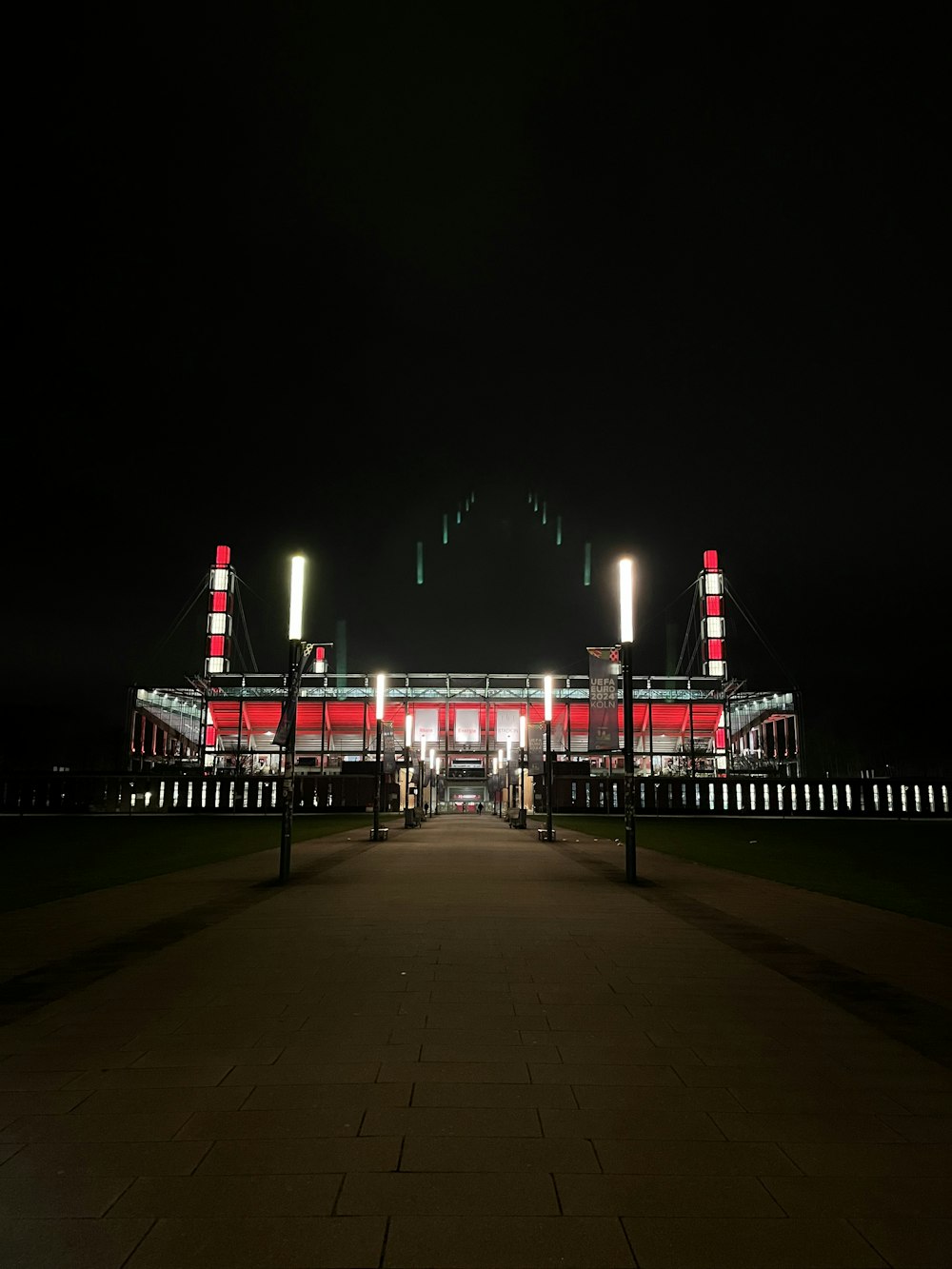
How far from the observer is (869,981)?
29.2 ft

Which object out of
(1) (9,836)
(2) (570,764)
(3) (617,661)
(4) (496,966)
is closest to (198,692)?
(2) (570,764)

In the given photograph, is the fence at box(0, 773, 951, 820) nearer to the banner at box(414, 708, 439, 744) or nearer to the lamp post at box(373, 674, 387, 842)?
the lamp post at box(373, 674, 387, 842)

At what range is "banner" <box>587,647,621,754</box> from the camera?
18734 millimetres

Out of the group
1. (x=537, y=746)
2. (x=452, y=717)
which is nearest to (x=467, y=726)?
(x=452, y=717)

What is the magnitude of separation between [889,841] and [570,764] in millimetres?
32153

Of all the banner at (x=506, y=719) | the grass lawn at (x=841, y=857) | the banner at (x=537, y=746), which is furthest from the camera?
the banner at (x=506, y=719)

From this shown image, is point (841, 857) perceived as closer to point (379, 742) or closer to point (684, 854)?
point (684, 854)

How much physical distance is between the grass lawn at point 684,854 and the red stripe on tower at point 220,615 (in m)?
60.3

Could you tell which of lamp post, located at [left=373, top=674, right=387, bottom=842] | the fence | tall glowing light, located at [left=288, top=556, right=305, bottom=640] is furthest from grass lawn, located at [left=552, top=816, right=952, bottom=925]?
the fence

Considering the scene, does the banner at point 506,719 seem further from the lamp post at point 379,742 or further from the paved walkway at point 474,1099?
the paved walkway at point 474,1099

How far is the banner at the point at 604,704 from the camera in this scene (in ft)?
61.5

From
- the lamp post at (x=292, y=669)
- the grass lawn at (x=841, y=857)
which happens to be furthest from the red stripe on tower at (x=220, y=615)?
the lamp post at (x=292, y=669)

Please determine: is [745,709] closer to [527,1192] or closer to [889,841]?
[889,841]

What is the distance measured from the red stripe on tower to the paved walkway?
9790 centimetres
